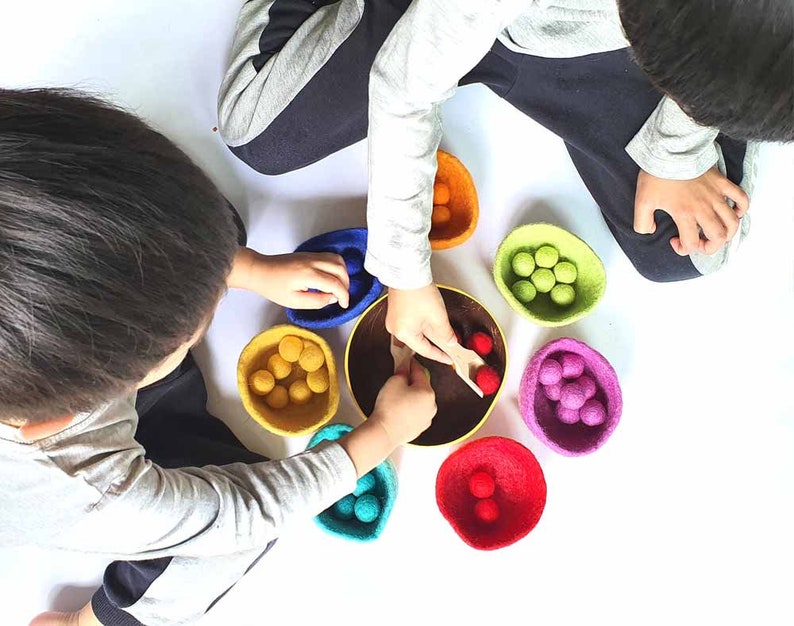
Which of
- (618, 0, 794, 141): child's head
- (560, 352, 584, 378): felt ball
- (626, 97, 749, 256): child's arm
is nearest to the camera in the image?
(618, 0, 794, 141): child's head

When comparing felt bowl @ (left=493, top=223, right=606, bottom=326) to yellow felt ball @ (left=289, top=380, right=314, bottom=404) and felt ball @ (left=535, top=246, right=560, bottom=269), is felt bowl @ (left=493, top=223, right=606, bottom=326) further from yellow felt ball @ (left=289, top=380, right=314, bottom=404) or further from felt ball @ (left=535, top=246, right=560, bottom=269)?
yellow felt ball @ (left=289, top=380, right=314, bottom=404)

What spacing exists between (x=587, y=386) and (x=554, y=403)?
5cm

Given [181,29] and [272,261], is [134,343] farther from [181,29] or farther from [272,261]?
[181,29]

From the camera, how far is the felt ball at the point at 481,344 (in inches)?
31.8

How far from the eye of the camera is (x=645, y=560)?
83 centimetres

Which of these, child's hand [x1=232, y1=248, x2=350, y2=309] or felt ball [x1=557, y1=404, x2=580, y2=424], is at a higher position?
child's hand [x1=232, y1=248, x2=350, y2=309]

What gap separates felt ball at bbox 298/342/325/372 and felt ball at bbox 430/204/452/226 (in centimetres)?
21

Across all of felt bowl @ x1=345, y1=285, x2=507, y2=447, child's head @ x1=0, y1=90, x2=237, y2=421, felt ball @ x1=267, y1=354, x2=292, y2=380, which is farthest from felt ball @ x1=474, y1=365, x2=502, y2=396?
child's head @ x1=0, y1=90, x2=237, y2=421

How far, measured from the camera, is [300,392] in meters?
0.81

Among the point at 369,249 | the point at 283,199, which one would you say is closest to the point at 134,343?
the point at 369,249

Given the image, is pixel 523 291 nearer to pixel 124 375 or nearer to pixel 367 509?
pixel 367 509

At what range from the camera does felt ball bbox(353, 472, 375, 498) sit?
811 millimetres

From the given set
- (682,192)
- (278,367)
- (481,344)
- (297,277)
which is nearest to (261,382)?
(278,367)

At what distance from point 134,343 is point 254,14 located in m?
0.50
